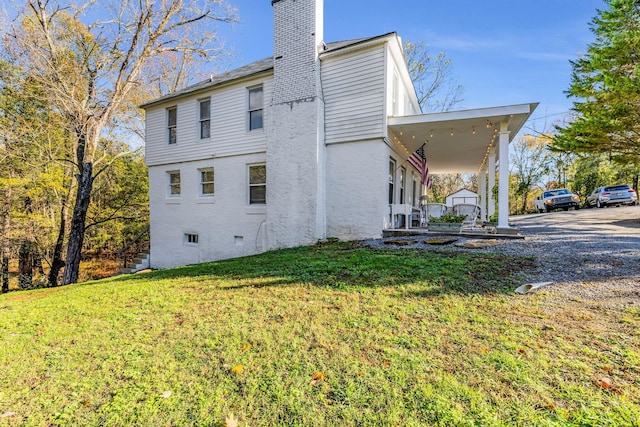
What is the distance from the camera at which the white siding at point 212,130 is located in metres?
9.71

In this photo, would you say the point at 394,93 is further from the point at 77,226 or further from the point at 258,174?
the point at 77,226

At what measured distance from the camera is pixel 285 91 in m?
8.77

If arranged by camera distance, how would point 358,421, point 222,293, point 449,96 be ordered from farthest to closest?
point 449,96 < point 222,293 < point 358,421

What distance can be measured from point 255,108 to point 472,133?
688 cm

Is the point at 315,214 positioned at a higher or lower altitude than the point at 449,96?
lower

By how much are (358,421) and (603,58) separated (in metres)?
15.9

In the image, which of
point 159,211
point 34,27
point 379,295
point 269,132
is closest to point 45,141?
point 34,27

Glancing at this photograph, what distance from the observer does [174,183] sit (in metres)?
11.6

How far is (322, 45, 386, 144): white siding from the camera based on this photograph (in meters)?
7.82

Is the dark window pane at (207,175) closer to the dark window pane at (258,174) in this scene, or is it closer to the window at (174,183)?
the window at (174,183)

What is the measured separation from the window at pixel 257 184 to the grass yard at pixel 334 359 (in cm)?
571

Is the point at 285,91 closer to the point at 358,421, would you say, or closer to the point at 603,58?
the point at 358,421

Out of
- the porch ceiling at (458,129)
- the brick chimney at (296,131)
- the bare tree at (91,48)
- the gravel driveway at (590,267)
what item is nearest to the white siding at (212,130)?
the brick chimney at (296,131)

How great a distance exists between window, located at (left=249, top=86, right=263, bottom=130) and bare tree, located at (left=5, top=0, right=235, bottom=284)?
410 centimetres
